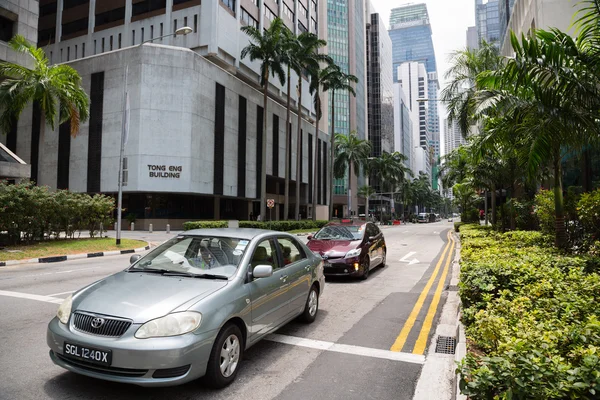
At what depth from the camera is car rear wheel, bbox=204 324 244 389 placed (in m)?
3.44

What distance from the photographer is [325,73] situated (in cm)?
4338

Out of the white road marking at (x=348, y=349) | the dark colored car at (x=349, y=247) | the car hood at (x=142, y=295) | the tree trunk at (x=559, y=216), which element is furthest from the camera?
the dark colored car at (x=349, y=247)

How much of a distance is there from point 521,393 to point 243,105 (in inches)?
1703

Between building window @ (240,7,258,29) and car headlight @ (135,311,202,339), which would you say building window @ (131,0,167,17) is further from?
car headlight @ (135,311,202,339)

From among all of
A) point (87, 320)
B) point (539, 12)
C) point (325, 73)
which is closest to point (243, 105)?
point (325, 73)

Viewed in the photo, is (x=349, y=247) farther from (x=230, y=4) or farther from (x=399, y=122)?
(x=399, y=122)

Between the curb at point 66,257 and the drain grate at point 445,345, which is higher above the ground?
the curb at point 66,257

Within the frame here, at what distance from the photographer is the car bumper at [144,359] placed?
3.06 metres

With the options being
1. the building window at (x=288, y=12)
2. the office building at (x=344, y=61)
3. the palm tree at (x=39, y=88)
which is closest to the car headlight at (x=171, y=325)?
the palm tree at (x=39, y=88)

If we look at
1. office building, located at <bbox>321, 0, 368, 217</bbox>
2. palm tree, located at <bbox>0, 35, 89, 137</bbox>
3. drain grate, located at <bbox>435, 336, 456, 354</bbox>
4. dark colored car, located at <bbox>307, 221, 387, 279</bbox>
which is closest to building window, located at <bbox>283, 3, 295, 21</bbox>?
office building, located at <bbox>321, 0, 368, 217</bbox>

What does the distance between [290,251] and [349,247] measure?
4.38 meters

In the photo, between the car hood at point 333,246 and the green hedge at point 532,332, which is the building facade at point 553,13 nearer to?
the car hood at point 333,246

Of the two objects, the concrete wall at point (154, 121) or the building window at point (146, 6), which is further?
the building window at point (146, 6)

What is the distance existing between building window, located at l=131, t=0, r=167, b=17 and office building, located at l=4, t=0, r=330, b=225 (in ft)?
0.37
